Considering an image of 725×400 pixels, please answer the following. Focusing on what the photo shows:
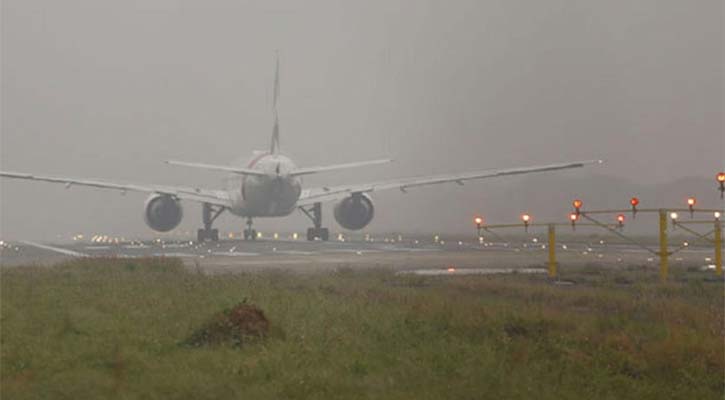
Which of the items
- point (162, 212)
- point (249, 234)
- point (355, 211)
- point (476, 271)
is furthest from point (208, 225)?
point (476, 271)

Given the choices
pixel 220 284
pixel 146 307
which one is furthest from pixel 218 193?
pixel 146 307

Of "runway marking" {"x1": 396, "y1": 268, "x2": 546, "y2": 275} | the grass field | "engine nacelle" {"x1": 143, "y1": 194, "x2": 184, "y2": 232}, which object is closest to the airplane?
"engine nacelle" {"x1": 143, "y1": 194, "x2": 184, "y2": 232}

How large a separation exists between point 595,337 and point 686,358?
180cm

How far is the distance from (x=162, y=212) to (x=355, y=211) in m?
13.5

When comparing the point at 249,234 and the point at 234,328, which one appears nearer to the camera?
the point at 234,328

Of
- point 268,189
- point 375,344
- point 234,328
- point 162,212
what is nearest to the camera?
point 375,344

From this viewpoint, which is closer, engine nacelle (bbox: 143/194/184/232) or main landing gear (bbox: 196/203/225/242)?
engine nacelle (bbox: 143/194/184/232)

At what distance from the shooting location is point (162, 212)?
58.2 m

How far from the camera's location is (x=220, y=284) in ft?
78.6

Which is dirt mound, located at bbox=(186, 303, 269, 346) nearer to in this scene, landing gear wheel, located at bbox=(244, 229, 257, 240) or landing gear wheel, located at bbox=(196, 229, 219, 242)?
landing gear wheel, located at bbox=(196, 229, 219, 242)

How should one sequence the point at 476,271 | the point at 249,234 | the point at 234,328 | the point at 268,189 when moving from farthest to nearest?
the point at 249,234 → the point at 268,189 → the point at 476,271 → the point at 234,328

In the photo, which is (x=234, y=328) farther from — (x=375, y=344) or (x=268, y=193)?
(x=268, y=193)

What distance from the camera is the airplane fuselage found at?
2331 inches

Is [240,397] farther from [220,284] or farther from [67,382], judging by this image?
[220,284]
